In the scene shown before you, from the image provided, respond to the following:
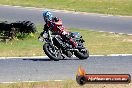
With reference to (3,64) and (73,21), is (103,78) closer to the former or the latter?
(3,64)

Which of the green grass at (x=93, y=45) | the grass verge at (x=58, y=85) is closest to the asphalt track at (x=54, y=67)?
the grass verge at (x=58, y=85)

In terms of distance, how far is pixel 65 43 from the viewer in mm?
17188

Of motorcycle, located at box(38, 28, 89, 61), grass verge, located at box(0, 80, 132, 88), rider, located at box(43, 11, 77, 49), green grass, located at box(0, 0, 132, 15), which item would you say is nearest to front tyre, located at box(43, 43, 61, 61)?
motorcycle, located at box(38, 28, 89, 61)

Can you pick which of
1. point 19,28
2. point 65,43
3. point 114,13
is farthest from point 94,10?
point 65,43

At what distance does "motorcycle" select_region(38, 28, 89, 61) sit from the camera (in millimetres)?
16784

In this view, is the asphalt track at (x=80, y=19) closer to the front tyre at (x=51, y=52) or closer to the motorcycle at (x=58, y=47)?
the motorcycle at (x=58, y=47)

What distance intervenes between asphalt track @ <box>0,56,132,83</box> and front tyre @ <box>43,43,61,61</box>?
0.56 feet

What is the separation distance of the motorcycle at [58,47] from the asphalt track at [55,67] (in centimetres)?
19

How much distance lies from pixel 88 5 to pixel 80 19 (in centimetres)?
573

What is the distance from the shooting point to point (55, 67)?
15641mm

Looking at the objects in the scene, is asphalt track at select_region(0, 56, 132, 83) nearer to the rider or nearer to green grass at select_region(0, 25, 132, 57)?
the rider

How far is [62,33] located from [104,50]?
2.76m

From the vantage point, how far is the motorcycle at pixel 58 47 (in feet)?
55.1

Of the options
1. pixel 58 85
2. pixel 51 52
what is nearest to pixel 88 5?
pixel 51 52
